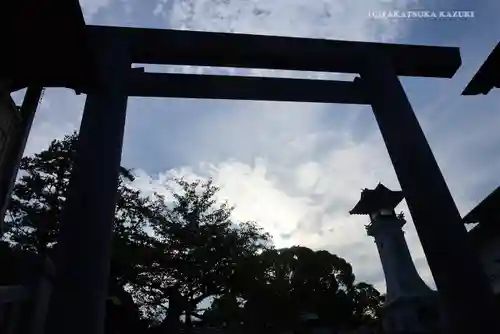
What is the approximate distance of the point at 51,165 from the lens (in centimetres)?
1427

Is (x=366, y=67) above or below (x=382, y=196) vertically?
below

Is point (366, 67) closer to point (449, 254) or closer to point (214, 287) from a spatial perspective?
point (449, 254)

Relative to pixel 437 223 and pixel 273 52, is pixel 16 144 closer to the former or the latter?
pixel 273 52

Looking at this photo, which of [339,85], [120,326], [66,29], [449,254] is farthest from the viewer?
[120,326]

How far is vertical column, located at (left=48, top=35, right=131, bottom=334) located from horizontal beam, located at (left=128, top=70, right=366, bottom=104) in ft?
2.27

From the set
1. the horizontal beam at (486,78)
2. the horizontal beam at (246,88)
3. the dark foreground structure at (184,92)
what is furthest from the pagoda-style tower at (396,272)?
the dark foreground structure at (184,92)

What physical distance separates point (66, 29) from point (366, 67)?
3126 mm

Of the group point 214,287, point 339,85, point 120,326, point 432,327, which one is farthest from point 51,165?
point 432,327

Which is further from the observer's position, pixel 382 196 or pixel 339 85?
pixel 382 196

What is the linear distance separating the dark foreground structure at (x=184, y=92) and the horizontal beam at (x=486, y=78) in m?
0.27

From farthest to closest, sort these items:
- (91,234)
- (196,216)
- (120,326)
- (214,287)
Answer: (196,216) → (214,287) → (120,326) → (91,234)

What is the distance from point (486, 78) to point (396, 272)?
11.8 meters

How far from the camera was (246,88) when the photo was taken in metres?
4.30

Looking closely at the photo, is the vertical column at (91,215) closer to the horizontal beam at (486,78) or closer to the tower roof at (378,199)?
the horizontal beam at (486,78)
